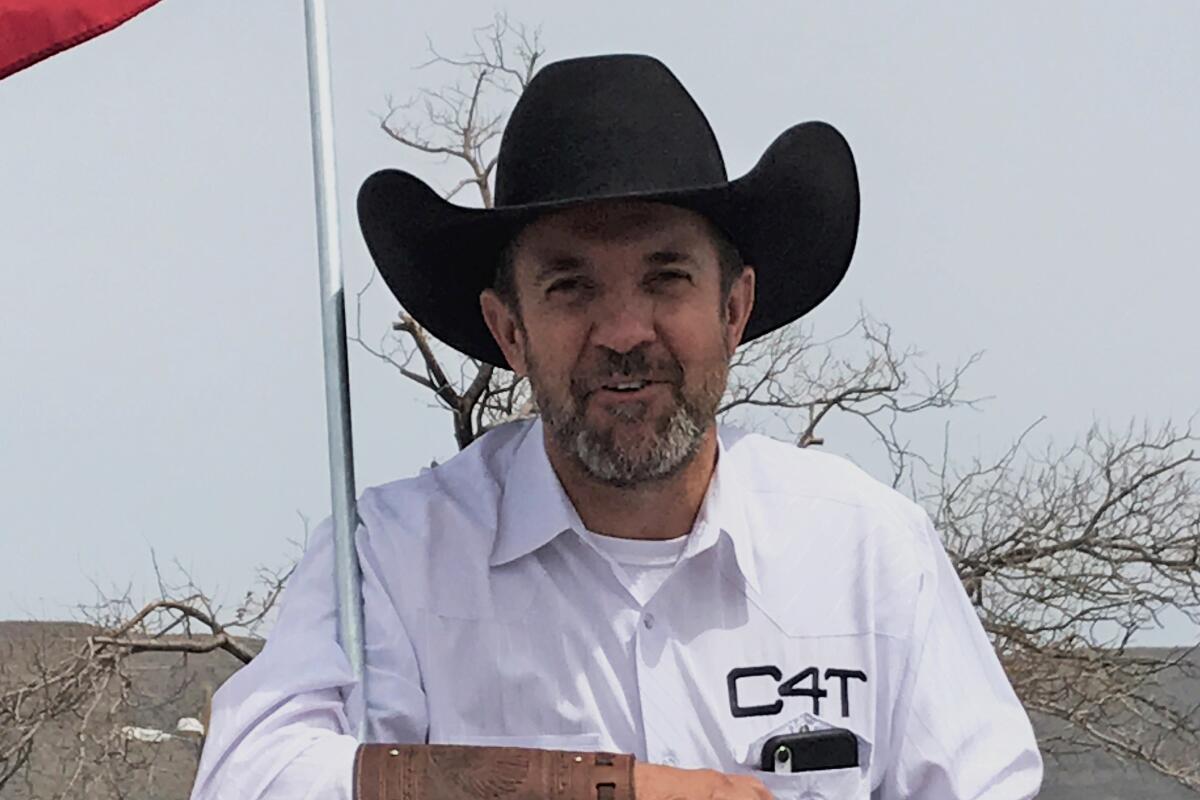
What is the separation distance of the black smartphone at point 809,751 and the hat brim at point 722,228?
0.72 meters

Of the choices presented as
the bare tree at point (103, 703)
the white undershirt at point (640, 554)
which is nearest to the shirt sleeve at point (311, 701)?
the white undershirt at point (640, 554)

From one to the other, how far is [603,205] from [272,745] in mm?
887

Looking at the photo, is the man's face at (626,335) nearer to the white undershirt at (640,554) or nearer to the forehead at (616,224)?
the forehead at (616,224)

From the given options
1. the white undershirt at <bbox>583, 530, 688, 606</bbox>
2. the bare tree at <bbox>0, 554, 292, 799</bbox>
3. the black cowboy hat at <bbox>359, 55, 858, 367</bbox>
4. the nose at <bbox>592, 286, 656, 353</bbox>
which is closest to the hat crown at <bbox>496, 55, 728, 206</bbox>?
the black cowboy hat at <bbox>359, 55, 858, 367</bbox>

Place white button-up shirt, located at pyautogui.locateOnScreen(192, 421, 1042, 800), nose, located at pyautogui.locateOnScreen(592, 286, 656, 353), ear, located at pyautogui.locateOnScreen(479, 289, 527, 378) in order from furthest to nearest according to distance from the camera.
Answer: ear, located at pyautogui.locateOnScreen(479, 289, 527, 378)
white button-up shirt, located at pyautogui.locateOnScreen(192, 421, 1042, 800)
nose, located at pyautogui.locateOnScreen(592, 286, 656, 353)

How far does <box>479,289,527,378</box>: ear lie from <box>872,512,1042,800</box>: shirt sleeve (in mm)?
709

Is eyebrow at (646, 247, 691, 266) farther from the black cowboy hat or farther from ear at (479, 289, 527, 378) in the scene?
ear at (479, 289, 527, 378)

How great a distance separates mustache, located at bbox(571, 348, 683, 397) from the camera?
8.53 feet

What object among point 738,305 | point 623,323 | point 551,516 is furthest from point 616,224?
point 551,516

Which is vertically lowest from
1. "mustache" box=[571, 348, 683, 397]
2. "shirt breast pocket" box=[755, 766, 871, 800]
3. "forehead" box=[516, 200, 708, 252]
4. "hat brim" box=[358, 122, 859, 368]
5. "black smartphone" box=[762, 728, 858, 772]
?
"shirt breast pocket" box=[755, 766, 871, 800]

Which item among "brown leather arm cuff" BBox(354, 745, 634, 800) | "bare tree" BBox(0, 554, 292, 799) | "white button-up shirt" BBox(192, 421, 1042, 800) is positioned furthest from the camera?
"bare tree" BBox(0, 554, 292, 799)

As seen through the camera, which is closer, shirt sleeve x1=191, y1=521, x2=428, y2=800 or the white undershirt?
shirt sleeve x1=191, y1=521, x2=428, y2=800

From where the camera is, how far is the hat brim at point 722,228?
2779 millimetres

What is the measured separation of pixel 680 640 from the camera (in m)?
2.74
